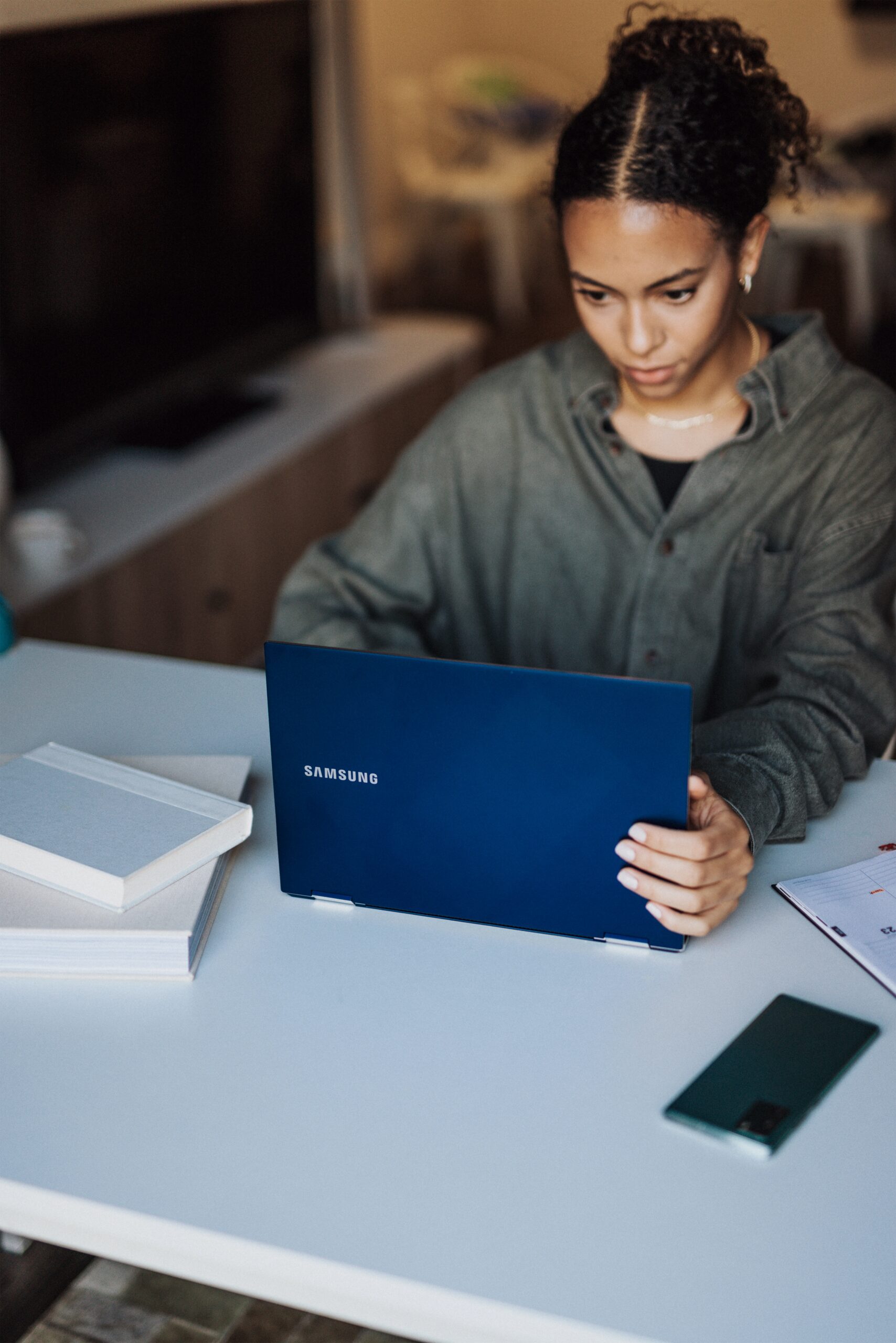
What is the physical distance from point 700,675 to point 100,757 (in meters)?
0.69

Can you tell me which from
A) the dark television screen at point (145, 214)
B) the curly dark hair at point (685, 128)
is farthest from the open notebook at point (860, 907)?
the dark television screen at point (145, 214)

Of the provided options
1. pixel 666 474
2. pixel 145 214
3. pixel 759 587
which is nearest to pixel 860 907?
pixel 759 587

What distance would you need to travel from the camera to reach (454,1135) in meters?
0.86

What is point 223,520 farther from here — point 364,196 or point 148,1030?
point 148,1030

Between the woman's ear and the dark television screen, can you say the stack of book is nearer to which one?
the woman's ear

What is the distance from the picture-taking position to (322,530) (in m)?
3.18

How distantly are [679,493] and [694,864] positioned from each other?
2.05 feet

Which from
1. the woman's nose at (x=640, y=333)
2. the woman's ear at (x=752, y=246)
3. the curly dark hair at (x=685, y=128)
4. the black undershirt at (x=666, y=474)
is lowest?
the black undershirt at (x=666, y=474)

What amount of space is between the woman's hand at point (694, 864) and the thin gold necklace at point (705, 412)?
58 centimetres

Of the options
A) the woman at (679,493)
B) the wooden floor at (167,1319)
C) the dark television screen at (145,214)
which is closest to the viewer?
the woman at (679,493)

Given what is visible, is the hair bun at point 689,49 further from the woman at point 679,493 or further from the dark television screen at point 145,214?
the dark television screen at point 145,214

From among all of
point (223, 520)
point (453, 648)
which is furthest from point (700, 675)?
point (223, 520)

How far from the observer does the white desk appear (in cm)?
76

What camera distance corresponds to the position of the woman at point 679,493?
50.4 inches
